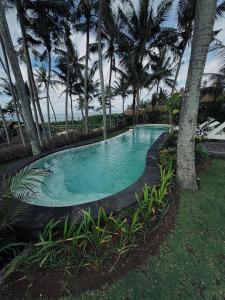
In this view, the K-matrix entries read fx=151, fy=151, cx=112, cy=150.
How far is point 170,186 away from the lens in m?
3.42

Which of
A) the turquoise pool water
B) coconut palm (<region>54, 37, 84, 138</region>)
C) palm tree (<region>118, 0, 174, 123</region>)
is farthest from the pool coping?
palm tree (<region>118, 0, 174, 123</region>)

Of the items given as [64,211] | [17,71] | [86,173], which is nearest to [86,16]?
[17,71]

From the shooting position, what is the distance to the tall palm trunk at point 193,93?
2686mm

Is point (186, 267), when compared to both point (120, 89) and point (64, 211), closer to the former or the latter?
point (64, 211)

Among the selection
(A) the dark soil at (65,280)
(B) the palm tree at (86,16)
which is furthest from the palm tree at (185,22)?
(A) the dark soil at (65,280)

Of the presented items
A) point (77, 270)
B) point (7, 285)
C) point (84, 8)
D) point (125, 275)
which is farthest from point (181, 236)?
point (84, 8)

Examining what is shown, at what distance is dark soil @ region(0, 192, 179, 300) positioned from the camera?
168 centimetres

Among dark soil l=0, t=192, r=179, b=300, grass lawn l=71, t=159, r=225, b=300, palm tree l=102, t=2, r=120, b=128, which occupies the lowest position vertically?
grass lawn l=71, t=159, r=225, b=300

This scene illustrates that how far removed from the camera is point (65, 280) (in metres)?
1.80

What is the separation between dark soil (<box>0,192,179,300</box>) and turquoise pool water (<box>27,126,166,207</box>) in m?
1.68

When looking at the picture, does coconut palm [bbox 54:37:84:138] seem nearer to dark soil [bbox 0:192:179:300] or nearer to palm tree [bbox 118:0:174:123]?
palm tree [bbox 118:0:174:123]

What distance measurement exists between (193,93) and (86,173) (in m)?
4.46

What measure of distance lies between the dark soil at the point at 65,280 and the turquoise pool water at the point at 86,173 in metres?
1.68

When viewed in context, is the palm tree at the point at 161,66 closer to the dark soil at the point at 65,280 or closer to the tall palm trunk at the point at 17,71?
the tall palm trunk at the point at 17,71
